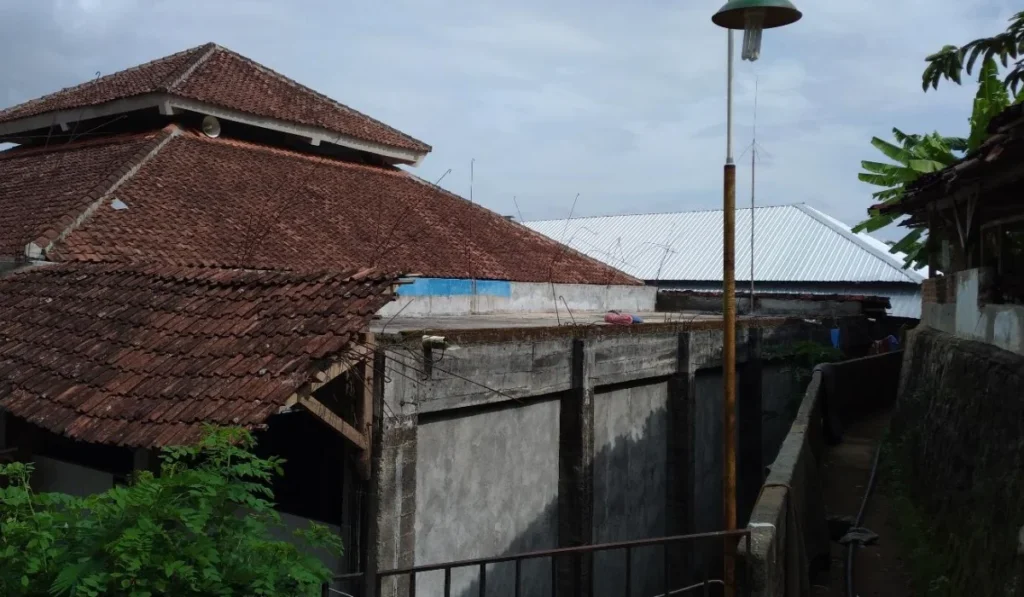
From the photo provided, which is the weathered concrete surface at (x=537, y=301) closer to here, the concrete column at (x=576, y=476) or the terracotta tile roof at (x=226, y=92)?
the concrete column at (x=576, y=476)

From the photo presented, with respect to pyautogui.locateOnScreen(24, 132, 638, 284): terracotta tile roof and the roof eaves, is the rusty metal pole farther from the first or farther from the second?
the roof eaves

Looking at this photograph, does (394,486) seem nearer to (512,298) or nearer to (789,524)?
(789,524)

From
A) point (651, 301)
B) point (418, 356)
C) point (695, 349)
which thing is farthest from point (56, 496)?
point (651, 301)

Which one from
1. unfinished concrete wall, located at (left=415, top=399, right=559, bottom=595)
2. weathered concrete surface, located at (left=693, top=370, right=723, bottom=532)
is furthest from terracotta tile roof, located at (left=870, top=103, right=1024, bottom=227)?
unfinished concrete wall, located at (left=415, top=399, right=559, bottom=595)

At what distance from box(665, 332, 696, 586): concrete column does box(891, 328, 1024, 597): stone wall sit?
3.08 metres

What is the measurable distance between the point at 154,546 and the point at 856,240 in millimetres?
30184

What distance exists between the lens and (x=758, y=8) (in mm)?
6352

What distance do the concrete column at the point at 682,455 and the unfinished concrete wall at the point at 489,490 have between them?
316 cm

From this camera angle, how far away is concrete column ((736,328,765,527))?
14961 millimetres

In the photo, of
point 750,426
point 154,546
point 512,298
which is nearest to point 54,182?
point 512,298

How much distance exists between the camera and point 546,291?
16984mm

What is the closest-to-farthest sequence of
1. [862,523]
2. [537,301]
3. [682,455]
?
1. [862,523]
2. [682,455]
3. [537,301]

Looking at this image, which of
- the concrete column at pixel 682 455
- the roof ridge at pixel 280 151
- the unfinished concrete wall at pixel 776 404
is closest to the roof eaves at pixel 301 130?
the roof ridge at pixel 280 151

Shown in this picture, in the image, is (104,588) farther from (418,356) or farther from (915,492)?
(915,492)
